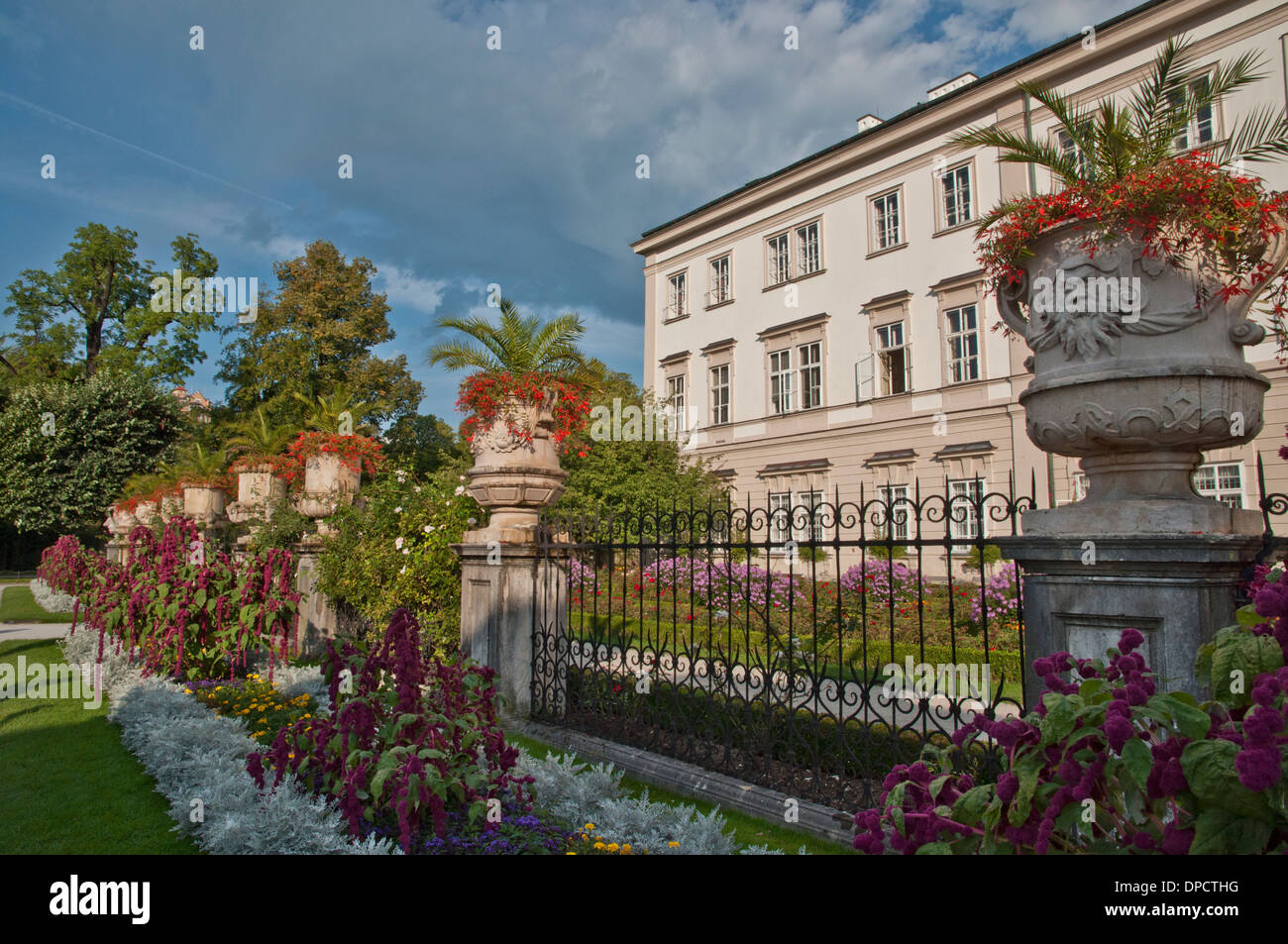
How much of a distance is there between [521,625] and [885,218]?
1777 centimetres

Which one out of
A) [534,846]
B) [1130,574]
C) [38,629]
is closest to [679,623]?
[534,846]

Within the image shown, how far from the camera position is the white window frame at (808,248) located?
21.2 m

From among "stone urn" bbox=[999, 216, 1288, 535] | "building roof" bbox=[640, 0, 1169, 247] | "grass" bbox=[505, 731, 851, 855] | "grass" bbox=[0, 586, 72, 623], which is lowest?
"grass" bbox=[505, 731, 851, 855]

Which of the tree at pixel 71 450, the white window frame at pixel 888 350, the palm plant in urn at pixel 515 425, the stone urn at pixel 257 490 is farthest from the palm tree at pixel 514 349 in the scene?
the tree at pixel 71 450

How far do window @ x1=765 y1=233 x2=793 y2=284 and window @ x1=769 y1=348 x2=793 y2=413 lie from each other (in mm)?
2432

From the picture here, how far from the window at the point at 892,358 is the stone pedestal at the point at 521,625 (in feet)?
49.4

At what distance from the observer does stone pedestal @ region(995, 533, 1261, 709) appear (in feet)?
8.34

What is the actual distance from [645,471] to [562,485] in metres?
13.4

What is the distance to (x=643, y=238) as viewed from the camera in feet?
86.5

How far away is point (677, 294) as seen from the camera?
25.7 m

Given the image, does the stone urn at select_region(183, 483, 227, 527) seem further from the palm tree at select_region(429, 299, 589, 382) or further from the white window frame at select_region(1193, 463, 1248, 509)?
the white window frame at select_region(1193, 463, 1248, 509)

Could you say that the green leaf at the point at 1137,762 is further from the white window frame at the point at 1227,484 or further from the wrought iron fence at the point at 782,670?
the white window frame at the point at 1227,484

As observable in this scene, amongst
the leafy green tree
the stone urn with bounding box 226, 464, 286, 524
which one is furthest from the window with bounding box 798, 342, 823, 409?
the stone urn with bounding box 226, 464, 286, 524
